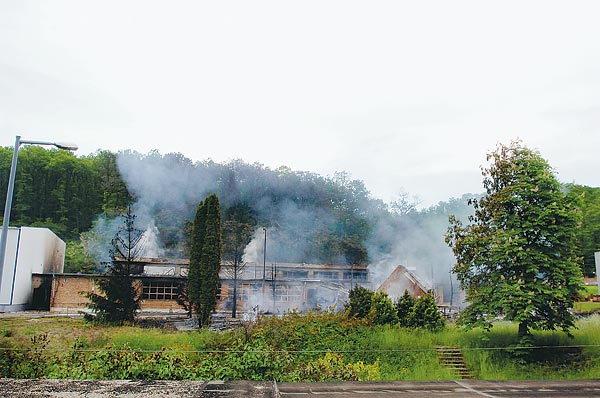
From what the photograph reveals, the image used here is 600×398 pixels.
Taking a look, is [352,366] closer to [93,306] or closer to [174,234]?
[93,306]

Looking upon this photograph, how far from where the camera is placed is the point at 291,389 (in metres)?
8.45

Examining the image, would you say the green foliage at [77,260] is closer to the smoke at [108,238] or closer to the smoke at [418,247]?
the smoke at [108,238]

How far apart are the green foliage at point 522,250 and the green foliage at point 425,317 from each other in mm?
2488

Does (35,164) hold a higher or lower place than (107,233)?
higher

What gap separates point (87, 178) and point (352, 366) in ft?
170

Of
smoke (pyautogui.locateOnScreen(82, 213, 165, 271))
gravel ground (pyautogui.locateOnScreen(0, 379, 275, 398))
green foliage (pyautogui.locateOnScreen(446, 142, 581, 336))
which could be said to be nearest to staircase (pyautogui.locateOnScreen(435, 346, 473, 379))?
green foliage (pyautogui.locateOnScreen(446, 142, 581, 336))

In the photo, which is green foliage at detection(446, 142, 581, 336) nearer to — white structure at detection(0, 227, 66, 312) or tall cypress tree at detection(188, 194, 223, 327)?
tall cypress tree at detection(188, 194, 223, 327)

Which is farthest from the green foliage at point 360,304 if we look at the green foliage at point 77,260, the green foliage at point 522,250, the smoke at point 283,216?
the green foliage at point 77,260

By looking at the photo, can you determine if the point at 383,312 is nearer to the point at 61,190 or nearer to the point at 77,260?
the point at 77,260

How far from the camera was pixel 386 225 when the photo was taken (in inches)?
2426

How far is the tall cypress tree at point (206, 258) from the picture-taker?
2095 centimetres

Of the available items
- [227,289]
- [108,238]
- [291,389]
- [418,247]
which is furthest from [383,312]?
[418,247]

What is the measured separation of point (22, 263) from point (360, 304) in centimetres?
2019

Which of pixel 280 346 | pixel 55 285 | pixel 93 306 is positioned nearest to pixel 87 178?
pixel 55 285
